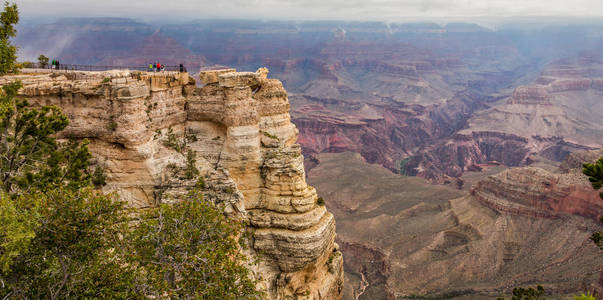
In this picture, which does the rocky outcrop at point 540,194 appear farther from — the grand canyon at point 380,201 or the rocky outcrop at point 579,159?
the rocky outcrop at point 579,159

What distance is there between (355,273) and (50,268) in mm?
47761

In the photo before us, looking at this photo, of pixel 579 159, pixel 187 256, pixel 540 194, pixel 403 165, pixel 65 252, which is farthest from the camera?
pixel 403 165

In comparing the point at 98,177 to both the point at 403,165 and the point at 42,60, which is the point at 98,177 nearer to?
the point at 42,60

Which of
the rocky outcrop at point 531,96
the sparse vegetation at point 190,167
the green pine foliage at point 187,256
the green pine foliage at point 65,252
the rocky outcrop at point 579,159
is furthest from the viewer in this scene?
the rocky outcrop at point 531,96

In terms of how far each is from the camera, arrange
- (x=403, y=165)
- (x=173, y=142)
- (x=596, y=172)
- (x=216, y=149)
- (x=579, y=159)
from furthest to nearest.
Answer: (x=403, y=165), (x=579, y=159), (x=216, y=149), (x=173, y=142), (x=596, y=172)

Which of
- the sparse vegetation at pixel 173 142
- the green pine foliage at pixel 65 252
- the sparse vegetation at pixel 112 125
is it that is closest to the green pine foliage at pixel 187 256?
the green pine foliage at pixel 65 252

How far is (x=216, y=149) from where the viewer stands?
2664 centimetres

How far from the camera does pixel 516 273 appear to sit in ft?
159

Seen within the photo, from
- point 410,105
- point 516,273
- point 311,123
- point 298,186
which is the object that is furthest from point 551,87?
point 298,186

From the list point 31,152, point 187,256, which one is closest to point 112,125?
point 31,152

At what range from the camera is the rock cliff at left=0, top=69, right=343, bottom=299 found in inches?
908

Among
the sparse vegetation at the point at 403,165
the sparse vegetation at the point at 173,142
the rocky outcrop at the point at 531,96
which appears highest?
the sparse vegetation at the point at 173,142

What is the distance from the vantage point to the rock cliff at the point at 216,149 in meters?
23.1

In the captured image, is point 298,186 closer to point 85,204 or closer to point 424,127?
point 85,204
